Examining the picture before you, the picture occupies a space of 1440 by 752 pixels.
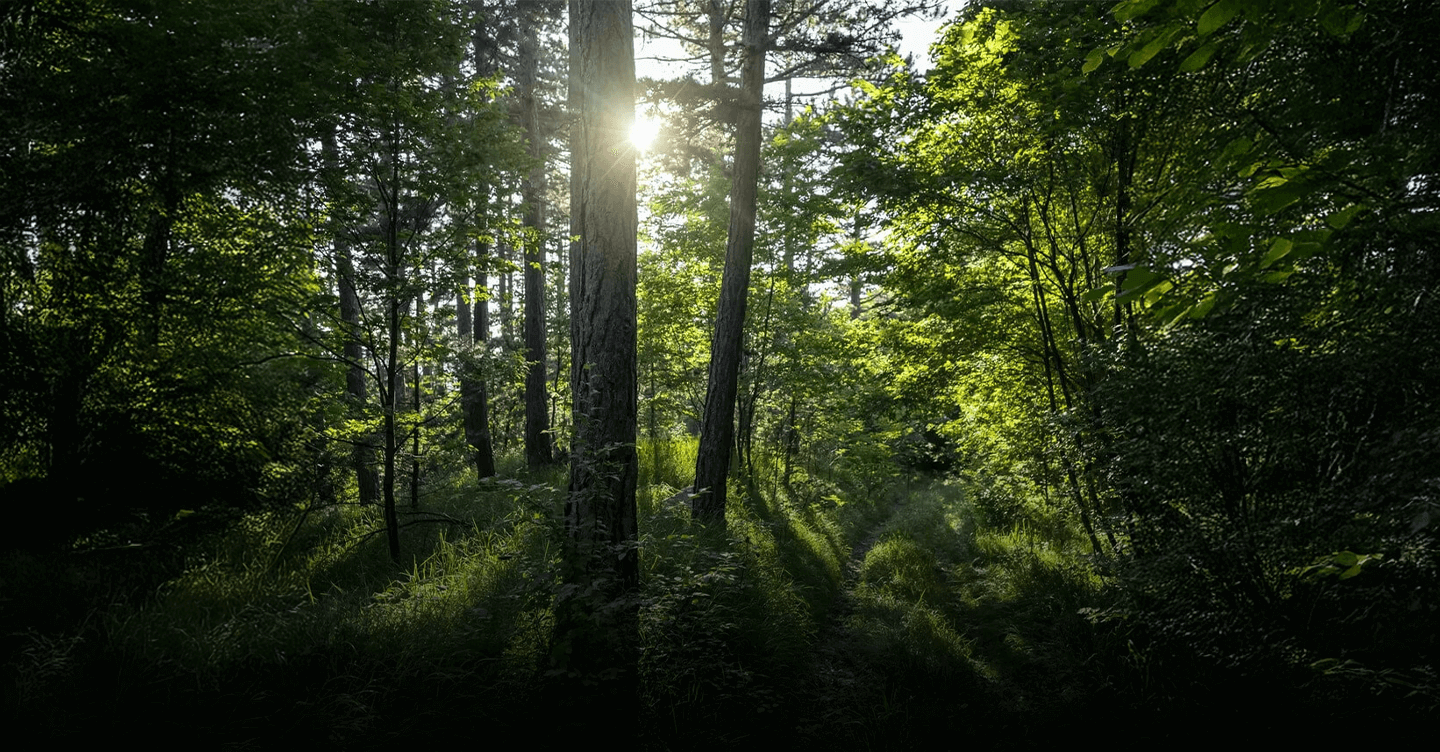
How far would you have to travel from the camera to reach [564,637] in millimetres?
3006

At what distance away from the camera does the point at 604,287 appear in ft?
12.3

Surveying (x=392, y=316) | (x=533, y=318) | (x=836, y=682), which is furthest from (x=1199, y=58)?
(x=533, y=318)

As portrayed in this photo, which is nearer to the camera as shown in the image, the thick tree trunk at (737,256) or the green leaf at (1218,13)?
the green leaf at (1218,13)

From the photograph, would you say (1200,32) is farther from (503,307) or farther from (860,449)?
(503,307)

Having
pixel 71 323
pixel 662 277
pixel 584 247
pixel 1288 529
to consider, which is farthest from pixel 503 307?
pixel 1288 529

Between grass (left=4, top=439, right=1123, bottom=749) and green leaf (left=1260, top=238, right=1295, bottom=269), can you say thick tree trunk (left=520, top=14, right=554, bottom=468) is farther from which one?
green leaf (left=1260, top=238, right=1295, bottom=269)

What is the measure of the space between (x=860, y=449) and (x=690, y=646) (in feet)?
34.6

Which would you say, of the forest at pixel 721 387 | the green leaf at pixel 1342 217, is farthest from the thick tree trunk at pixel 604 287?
the green leaf at pixel 1342 217

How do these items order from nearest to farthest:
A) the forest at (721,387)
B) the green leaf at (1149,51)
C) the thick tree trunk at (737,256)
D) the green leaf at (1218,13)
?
the green leaf at (1218,13) < the green leaf at (1149,51) < the forest at (721,387) < the thick tree trunk at (737,256)

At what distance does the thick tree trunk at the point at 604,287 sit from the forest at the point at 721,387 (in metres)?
0.03

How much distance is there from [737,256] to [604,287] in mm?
4271

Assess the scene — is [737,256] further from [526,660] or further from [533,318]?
[526,660]

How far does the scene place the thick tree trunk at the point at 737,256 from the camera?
764 centimetres

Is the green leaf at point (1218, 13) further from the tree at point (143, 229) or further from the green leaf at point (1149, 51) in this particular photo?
the tree at point (143, 229)
